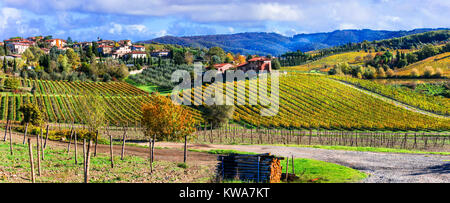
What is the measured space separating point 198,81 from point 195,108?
2568 cm

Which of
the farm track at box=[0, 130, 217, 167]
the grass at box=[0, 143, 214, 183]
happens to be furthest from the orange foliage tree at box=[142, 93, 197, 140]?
the grass at box=[0, 143, 214, 183]

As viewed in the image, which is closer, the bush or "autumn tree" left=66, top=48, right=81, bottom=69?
the bush

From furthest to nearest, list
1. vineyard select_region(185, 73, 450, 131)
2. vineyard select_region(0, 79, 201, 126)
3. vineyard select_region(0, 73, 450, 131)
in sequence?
vineyard select_region(0, 79, 201, 126) → vineyard select_region(0, 73, 450, 131) → vineyard select_region(185, 73, 450, 131)

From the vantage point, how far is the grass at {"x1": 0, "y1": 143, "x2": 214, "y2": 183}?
18.5m

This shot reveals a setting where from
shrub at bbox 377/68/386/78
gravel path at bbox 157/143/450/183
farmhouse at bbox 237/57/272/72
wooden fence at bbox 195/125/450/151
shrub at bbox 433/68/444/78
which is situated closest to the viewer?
gravel path at bbox 157/143/450/183

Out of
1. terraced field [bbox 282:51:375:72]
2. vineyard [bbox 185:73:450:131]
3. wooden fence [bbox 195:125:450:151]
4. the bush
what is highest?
terraced field [bbox 282:51:375:72]

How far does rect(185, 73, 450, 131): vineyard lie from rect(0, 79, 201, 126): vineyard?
12255 millimetres

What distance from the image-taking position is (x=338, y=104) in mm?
69500

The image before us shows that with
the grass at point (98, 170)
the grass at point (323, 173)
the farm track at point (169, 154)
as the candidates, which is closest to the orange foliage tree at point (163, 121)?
the farm track at point (169, 154)

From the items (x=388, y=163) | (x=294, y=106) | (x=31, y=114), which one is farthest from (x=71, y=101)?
(x=388, y=163)

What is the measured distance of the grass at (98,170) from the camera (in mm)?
18453

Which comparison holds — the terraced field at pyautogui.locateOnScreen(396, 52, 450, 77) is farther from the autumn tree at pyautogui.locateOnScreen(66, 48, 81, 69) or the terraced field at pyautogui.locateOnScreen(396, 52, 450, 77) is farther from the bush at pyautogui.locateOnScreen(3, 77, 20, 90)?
the bush at pyautogui.locateOnScreen(3, 77, 20, 90)
